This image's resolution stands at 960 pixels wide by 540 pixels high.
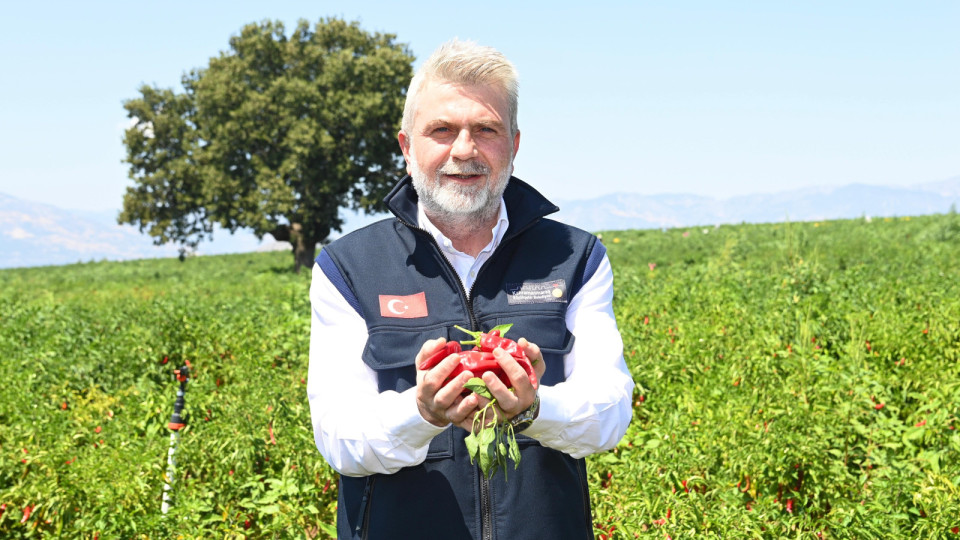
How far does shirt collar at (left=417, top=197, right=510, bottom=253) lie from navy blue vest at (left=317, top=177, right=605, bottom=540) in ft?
0.07

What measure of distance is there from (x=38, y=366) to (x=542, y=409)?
714 centimetres

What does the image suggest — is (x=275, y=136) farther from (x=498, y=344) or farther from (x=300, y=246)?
(x=498, y=344)

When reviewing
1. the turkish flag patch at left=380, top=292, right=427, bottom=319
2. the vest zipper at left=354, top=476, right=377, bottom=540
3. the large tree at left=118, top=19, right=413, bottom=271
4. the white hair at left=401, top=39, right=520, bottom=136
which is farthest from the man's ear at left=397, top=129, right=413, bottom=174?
the large tree at left=118, top=19, right=413, bottom=271

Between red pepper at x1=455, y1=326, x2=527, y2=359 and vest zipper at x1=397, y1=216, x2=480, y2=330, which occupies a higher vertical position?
vest zipper at x1=397, y1=216, x2=480, y2=330

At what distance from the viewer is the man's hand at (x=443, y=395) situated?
1.90 meters

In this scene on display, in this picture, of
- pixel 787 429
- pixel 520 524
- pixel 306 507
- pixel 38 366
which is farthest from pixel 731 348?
pixel 38 366

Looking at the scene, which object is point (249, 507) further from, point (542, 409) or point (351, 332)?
point (542, 409)

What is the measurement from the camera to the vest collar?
2469mm

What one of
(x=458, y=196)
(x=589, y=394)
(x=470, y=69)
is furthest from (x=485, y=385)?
(x=470, y=69)

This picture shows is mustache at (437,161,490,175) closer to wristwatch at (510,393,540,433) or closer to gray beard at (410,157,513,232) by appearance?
gray beard at (410,157,513,232)

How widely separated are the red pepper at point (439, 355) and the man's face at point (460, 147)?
1.72 feet

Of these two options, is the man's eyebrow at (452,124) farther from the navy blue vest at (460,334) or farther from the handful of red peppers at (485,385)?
the handful of red peppers at (485,385)

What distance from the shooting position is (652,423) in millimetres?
5523

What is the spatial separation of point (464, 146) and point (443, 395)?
79 centimetres
